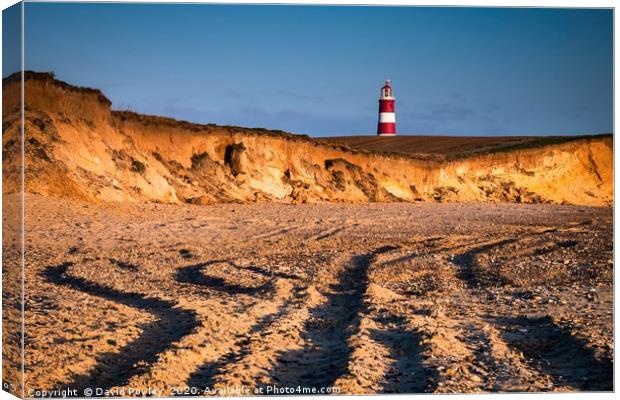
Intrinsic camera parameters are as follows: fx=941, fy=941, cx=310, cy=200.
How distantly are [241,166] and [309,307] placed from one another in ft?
32.1

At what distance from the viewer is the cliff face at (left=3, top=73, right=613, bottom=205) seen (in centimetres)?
1288

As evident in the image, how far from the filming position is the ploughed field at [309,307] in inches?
191

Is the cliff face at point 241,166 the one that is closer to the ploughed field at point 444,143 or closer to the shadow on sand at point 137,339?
the ploughed field at point 444,143

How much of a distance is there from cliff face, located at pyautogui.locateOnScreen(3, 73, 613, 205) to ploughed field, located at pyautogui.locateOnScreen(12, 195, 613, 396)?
1.92 metres

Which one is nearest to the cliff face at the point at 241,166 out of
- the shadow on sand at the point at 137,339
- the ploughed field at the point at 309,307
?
the ploughed field at the point at 309,307

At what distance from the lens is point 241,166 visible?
16.1m

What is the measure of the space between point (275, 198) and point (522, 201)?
203 inches

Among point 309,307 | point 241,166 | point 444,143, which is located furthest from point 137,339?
point 444,143

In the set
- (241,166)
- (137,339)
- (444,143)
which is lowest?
(137,339)

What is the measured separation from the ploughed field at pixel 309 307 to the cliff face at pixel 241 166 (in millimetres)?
1921

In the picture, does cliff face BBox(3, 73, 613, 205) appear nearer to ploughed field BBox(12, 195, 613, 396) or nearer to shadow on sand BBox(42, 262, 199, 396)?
ploughed field BBox(12, 195, 613, 396)

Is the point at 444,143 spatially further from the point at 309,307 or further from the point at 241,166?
the point at 309,307

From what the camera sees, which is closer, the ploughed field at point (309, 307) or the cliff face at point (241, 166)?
the ploughed field at point (309, 307)

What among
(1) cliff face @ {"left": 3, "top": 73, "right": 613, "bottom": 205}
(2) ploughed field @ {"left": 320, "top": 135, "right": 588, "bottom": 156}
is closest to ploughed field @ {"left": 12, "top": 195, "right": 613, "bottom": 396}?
(1) cliff face @ {"left": 3, "top": 73, "right": 613, "bottom": 205}
